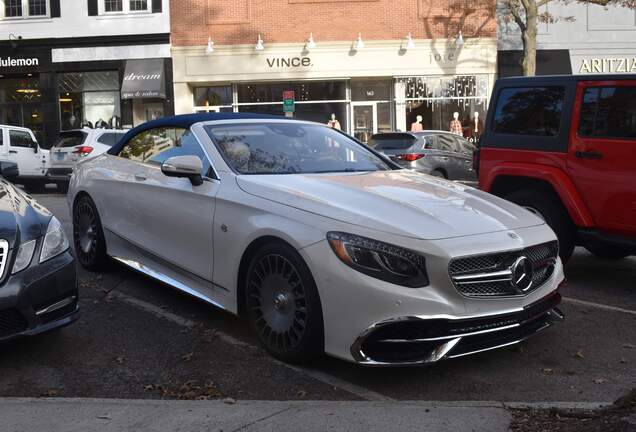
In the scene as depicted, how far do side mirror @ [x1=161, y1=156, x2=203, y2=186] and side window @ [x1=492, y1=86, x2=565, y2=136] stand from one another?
358 centimetres

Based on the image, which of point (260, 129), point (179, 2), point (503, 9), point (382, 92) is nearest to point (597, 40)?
point (503, 9)

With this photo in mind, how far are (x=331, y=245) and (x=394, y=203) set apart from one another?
56 centimetres

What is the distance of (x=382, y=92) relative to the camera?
958 inches

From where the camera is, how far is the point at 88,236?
6551 millimetres

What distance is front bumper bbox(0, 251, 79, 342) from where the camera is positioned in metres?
3.92

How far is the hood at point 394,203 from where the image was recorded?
386 cm

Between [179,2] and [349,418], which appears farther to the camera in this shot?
[179,2]

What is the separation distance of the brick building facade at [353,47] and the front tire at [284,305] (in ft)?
66.1

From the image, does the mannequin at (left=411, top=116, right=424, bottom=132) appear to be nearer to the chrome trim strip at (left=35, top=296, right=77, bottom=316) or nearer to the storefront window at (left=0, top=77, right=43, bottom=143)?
the storefront window at (left=0, top=77, right=43, bottom=143)

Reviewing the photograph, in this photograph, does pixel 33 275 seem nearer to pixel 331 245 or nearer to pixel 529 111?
pixel 331 245

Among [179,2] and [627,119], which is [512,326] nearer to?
[627,119]

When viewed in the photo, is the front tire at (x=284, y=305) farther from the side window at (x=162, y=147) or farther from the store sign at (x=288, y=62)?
the store sign at (x=288, y=62)

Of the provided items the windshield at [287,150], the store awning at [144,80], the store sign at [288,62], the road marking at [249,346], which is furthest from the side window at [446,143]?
the store awning at [144,80]

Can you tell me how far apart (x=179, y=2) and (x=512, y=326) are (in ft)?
73.3
